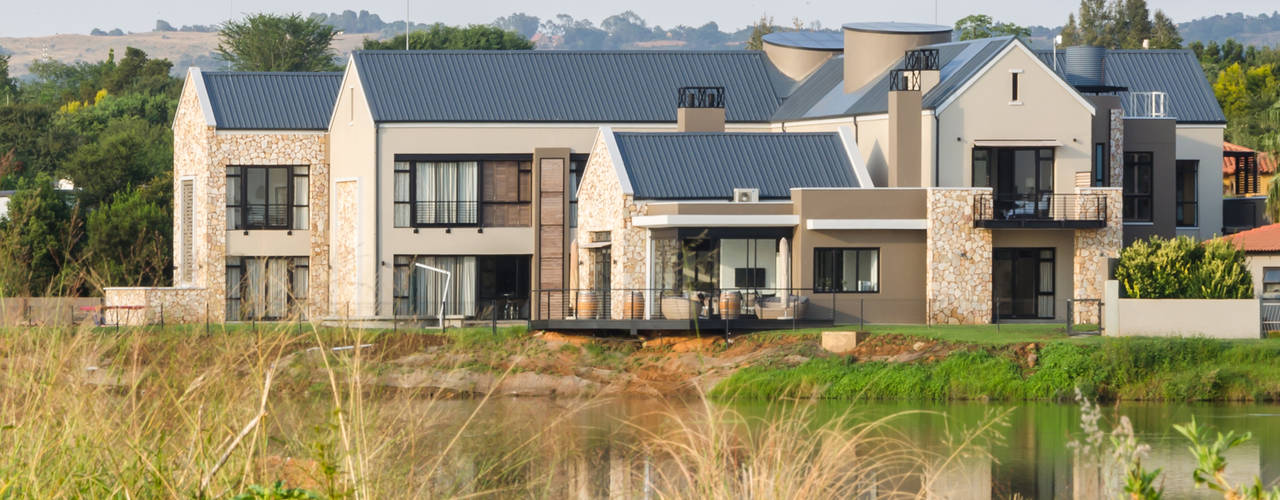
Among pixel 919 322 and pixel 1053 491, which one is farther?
pixel 919 322

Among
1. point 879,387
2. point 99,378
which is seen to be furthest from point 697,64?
point 99,378

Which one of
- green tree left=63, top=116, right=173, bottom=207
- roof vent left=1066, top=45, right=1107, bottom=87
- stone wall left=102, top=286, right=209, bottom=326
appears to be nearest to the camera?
stone wall left=102, top=286, right=209, bottom=326

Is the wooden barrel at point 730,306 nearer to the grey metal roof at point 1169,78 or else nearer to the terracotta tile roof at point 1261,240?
the terracotta tile roof at point 1261,240

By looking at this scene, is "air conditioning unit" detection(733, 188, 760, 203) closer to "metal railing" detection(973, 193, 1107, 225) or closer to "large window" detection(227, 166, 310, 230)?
"metal railing" detection(973, 193, 1107, 225)

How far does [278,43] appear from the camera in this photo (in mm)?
95000

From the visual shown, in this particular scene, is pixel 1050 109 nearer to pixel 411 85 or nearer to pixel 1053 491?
pixel 411 85

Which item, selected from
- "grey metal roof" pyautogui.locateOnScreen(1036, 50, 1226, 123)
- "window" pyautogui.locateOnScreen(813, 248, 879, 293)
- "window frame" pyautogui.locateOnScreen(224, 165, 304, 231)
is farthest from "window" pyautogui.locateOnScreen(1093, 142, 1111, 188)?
"window frame" pyautogui.locateOnScreen(224, 165, 304, 231)

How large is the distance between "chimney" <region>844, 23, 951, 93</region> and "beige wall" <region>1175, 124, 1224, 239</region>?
26.1 ft

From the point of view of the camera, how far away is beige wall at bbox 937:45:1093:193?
40219mm

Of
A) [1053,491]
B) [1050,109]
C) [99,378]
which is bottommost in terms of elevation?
[1053,491]

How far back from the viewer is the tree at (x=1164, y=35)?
335 feet

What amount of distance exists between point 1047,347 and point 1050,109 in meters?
9.69

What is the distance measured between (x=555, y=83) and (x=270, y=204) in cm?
807

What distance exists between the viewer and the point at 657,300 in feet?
125
